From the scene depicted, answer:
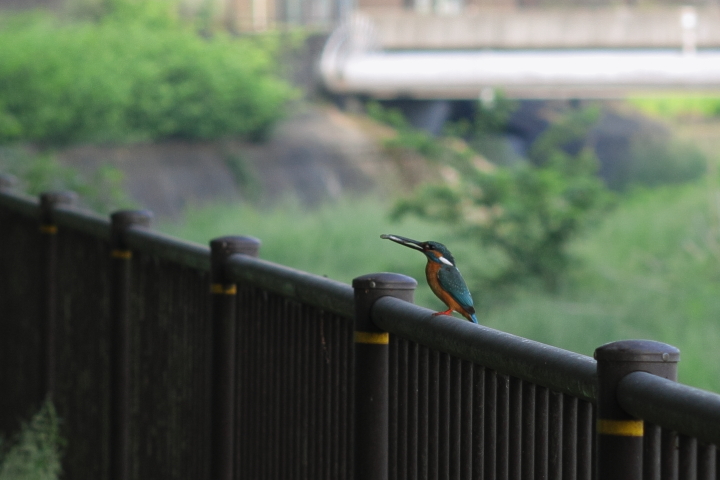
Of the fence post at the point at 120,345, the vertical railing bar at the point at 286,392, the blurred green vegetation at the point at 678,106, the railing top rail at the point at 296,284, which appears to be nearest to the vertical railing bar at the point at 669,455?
the railing top rail at the point at 296,284

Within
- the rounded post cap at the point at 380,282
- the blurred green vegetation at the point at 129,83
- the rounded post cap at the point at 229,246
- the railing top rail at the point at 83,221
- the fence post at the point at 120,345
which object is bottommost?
the fence post at the point at 120,345

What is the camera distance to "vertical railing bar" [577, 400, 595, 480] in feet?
6.14

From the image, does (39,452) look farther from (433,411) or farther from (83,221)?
(433,411)

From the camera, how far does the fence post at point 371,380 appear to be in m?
2.56

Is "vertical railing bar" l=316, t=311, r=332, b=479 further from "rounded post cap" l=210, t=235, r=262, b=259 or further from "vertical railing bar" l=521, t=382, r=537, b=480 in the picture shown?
"vertical railing bar" l=521, t=382, r=537, b=480

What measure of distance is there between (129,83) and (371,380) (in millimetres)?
24831

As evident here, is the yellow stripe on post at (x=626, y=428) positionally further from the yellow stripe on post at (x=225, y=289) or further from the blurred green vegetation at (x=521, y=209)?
the blurred green vegetation at (x=521, y=209)

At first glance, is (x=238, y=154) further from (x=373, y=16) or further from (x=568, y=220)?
(x=568, y=220)

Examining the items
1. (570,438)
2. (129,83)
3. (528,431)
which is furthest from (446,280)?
(129,83)

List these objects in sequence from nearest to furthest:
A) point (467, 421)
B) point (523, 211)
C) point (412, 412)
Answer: point (467, 421), point (412, 412), point (523, 211)

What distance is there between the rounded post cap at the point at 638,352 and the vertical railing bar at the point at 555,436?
0.29m

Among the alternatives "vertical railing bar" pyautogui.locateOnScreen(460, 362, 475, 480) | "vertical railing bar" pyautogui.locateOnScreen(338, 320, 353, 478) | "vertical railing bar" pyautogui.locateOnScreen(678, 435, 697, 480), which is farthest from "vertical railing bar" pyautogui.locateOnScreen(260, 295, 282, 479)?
"vertical railing bar" pyautogui.locateOnScreen(678, 435, 697, 480)

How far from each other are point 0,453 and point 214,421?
255 cm

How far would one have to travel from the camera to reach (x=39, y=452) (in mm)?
4988
